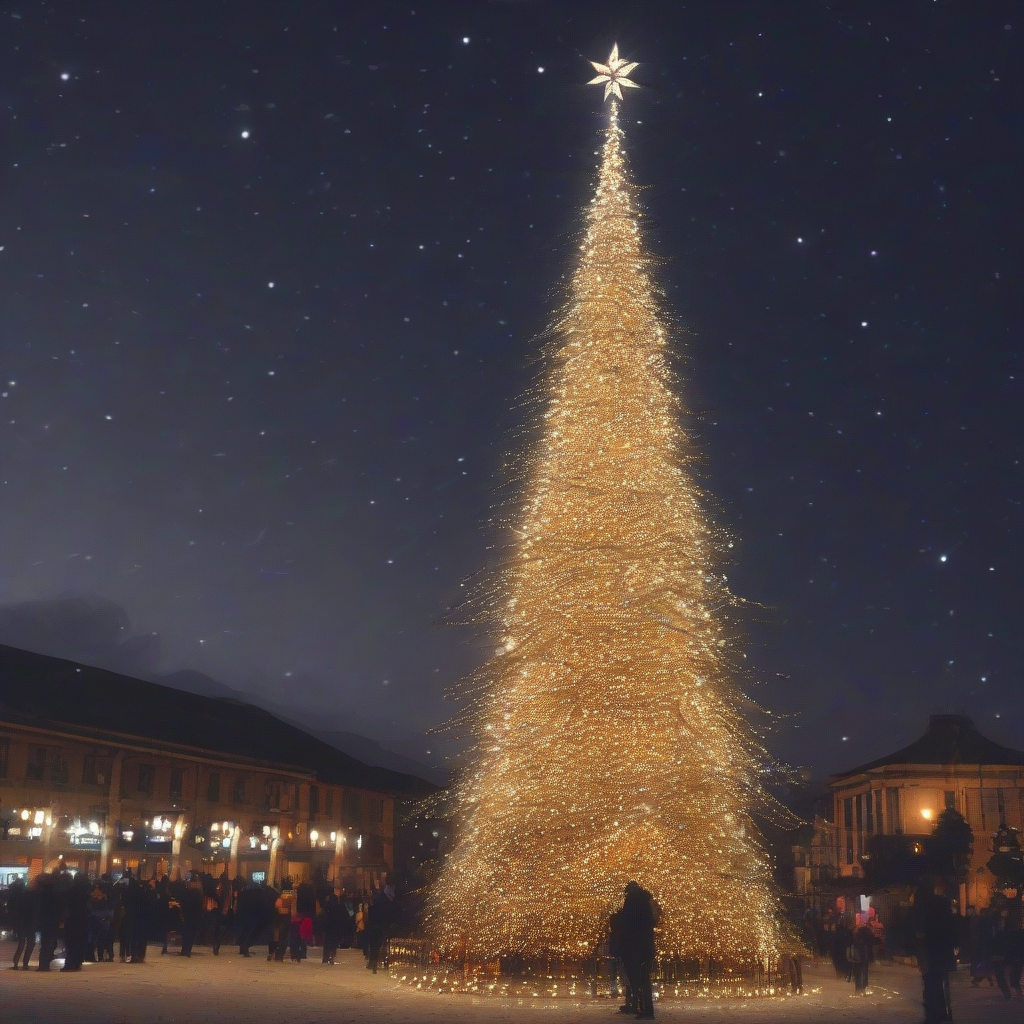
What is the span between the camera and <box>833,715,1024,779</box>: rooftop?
2598 inches

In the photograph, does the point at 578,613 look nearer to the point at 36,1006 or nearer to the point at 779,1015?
the point at 779,1015

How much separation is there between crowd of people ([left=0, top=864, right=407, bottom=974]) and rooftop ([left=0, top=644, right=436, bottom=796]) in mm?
11060

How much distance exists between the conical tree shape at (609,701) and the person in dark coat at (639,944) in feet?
6.77

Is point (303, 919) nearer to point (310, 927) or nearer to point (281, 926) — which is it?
point (310, 927)

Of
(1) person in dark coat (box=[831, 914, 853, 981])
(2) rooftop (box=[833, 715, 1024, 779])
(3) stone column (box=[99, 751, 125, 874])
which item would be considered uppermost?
(2) rooftop (box=[833, 715, 1024, 779])

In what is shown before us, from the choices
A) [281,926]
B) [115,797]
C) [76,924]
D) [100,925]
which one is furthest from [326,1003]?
[115,797]

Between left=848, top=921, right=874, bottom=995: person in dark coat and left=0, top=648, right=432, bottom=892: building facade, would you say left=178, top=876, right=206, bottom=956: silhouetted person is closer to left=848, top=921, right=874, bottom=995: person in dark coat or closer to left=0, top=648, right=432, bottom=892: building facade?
left=0, top=648, right=432, bottom=892: building facade

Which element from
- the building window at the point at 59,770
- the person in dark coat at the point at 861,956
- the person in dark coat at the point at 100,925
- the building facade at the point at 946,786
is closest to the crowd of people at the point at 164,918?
the person in dark coat at the point at 100,925

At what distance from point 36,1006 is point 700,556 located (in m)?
9.37

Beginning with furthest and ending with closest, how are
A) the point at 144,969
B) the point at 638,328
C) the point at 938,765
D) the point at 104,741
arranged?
1. the point at 938,765
2. the point at 104,741
3. the point at 144,969
4. the point at 638,328

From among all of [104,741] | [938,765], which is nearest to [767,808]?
[104,741]

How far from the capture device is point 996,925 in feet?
61.0

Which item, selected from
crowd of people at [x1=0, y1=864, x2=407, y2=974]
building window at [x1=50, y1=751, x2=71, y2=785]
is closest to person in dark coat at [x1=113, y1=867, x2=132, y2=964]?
crowd of people at [x1=0, y1=864, x2=407, y2=974]

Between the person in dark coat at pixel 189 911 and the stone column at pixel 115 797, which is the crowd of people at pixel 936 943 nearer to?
the person in dark coat at pixel 189 911
